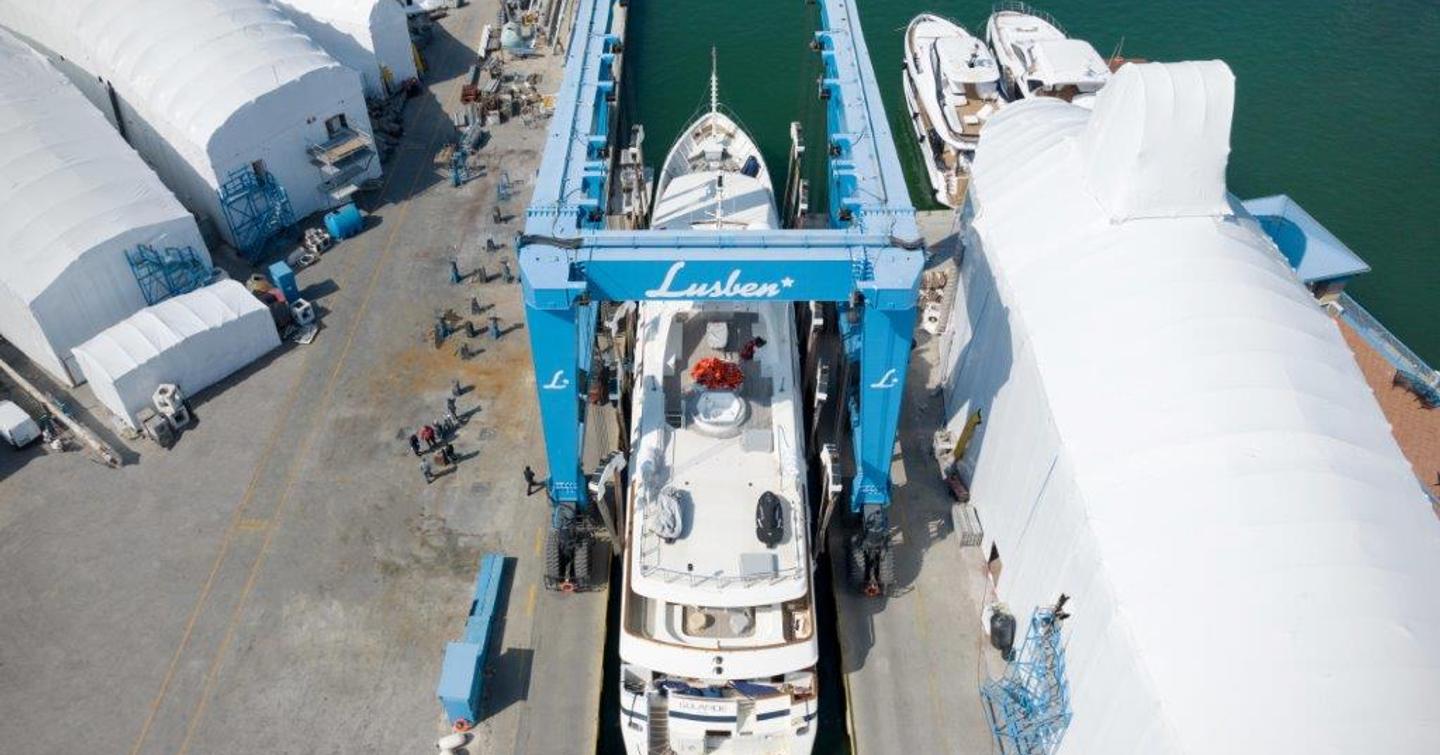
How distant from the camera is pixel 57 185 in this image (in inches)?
1287

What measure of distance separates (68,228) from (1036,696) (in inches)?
1308

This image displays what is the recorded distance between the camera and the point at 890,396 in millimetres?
24938

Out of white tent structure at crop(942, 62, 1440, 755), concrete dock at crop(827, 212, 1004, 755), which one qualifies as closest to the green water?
white tent structure at crop(942, 62, 1440, 755)

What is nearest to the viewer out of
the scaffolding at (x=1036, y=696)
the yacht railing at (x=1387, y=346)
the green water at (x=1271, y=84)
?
the scaffolding at (x=1036, y=696)

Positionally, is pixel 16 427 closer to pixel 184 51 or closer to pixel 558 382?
pixel 184 51

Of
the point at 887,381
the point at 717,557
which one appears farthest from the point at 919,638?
the point at 887,381

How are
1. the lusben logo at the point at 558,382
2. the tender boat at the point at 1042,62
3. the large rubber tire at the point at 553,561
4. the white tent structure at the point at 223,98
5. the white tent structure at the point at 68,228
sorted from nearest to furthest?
the lusben logo at the point at 558,382
the large rubber tire at the point at 553,561
the white tent structure at the point at 68,228
the white tent structure at the point at 223,98
the tender boat at the point at 1042,62

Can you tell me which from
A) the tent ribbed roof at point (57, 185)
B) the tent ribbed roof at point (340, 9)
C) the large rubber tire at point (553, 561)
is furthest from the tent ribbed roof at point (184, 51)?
the large rubber tire at point (553, 561)

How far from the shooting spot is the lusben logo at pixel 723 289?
73.9 ft

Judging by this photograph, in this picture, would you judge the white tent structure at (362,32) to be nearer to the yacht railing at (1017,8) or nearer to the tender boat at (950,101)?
the tender boat at (950,101)

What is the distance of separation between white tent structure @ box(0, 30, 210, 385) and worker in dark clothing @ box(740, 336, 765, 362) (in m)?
20.7

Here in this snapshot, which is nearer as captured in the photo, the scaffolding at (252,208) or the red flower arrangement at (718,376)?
the red flower arrangement at (718,376)

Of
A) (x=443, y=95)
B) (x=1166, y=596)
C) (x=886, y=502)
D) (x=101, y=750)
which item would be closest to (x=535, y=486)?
(x=886, y=502)

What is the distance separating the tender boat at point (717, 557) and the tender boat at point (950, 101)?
18926 millimetres
